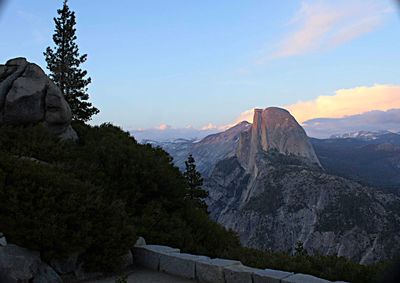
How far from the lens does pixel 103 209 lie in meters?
9.32

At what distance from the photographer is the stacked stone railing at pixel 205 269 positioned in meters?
7.55

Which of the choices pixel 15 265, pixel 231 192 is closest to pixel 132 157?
pixel 15 265

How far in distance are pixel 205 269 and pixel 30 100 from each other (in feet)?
33.0

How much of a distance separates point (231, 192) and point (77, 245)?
16118cm

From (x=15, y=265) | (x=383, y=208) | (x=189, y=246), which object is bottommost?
(x=383, y=208)

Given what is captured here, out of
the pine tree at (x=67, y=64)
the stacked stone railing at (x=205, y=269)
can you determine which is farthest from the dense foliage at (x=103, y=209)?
the pine tree at (x=67, y=64)

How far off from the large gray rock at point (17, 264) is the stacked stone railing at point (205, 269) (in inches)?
99.9

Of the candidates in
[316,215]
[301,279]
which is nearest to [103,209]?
[301,279]

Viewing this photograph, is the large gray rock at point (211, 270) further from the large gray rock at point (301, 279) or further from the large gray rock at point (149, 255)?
the large gray rock at point (301, 279)

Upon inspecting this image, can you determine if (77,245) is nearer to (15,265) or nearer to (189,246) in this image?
(15,265)

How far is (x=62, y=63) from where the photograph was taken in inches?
1291

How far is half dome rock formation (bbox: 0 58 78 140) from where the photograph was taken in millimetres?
14547

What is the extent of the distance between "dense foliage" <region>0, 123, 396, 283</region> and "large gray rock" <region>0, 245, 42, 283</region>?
0.65 feet

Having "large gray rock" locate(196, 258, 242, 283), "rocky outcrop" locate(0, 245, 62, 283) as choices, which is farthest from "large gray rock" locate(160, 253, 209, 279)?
"rocky outcrop" locate(0, 245, 62, 283)
